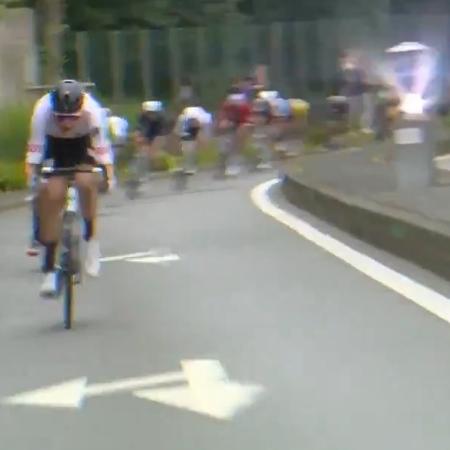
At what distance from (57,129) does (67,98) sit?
27 cm

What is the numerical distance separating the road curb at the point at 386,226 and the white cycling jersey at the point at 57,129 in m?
2.95

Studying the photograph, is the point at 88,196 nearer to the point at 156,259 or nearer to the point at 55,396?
the point at 55,396

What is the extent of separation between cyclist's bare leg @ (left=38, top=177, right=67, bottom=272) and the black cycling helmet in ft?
1.64

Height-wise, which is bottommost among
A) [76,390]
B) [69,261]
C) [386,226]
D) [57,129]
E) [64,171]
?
[386,226]

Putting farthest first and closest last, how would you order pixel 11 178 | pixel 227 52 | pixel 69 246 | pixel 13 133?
pixel 227 52, pixel 13 133, pixel 11 178, pixel 69 246

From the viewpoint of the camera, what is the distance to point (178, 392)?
28.2 ft

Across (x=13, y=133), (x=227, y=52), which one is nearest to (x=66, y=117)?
(x=13, y=133)

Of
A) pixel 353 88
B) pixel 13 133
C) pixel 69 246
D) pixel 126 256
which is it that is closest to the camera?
pixel 69 246

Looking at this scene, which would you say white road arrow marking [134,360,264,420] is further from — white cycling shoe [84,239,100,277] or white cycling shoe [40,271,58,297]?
white cycling shoe [84,239,100,277]

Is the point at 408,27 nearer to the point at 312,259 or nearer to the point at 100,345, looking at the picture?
the point at 312,259

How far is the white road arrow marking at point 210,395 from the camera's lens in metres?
8.14

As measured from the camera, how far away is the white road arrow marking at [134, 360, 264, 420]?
8141 mm

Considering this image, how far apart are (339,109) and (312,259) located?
2187cm

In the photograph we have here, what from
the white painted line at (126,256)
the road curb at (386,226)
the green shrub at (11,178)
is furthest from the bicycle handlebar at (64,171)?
the green shrub at (11,178)
